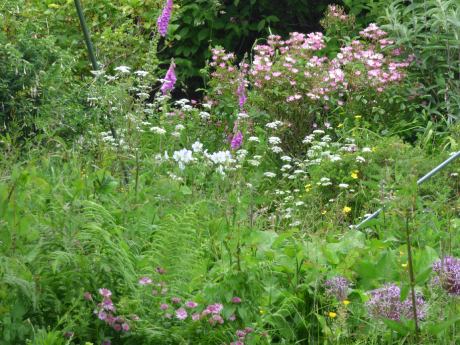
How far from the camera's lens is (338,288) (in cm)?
362

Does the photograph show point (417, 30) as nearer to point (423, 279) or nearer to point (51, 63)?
point (51, 63)

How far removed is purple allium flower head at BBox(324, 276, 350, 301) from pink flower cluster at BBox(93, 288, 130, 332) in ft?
2.71

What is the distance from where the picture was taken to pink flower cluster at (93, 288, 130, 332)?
3.16m

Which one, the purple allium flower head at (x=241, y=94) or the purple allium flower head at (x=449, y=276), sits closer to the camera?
the purple allium flower head at (x=449, y=276)

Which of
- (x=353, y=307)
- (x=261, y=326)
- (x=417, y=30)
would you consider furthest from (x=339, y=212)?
(x=417, y=30)

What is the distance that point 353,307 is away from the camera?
146 inches

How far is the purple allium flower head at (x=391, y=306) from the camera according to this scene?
11.4ft

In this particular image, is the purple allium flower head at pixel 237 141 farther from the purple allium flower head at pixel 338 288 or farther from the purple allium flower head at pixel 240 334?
the purple allium flower head at pixel 240 334

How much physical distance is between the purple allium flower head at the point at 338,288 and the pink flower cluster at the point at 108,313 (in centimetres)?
82

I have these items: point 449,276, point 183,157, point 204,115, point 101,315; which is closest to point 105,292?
point 101,315

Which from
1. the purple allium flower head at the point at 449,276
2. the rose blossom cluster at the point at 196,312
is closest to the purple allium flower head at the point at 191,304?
the rose blossom cluster at the point at 196,312

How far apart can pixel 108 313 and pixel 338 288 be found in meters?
0.90

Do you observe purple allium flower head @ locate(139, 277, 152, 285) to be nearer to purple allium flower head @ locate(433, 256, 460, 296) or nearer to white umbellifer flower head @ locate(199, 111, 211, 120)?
purple allium flower head @ locate(433, 256, 460, 296)

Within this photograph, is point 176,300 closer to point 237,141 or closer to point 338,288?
point 338,288
